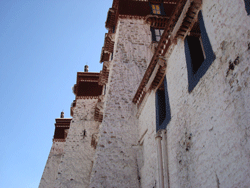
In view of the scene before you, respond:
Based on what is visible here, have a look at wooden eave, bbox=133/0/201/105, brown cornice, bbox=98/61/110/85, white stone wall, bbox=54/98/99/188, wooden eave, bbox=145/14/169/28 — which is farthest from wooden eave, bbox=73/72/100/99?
wooden eave, bbox=133/0/201/105

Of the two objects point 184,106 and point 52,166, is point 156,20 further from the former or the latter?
point 52,166

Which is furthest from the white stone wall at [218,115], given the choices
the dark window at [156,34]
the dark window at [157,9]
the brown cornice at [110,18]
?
the brown cornice at [110,18]

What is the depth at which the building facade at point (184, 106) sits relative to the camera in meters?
3.48

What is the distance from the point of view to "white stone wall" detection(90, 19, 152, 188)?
8.41 m

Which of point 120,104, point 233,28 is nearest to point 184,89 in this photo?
point 233,28

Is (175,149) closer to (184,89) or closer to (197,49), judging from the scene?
(184,89)

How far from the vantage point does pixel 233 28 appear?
381cm

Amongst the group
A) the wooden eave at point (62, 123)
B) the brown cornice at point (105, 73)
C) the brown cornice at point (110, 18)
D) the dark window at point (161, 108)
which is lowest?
the dark window at point (161, 108)

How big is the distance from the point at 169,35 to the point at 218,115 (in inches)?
130

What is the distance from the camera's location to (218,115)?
12.6 feet

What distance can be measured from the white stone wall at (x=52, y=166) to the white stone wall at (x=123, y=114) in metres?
11.2

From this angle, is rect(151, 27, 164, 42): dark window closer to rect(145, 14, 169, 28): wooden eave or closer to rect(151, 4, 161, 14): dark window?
rect(145, 14, 169, 28): wooden eave

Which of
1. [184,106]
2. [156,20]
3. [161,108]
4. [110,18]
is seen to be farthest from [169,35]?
[110,18]

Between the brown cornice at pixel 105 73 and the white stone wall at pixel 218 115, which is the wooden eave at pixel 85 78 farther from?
the white stone wall at pixel 218 115
